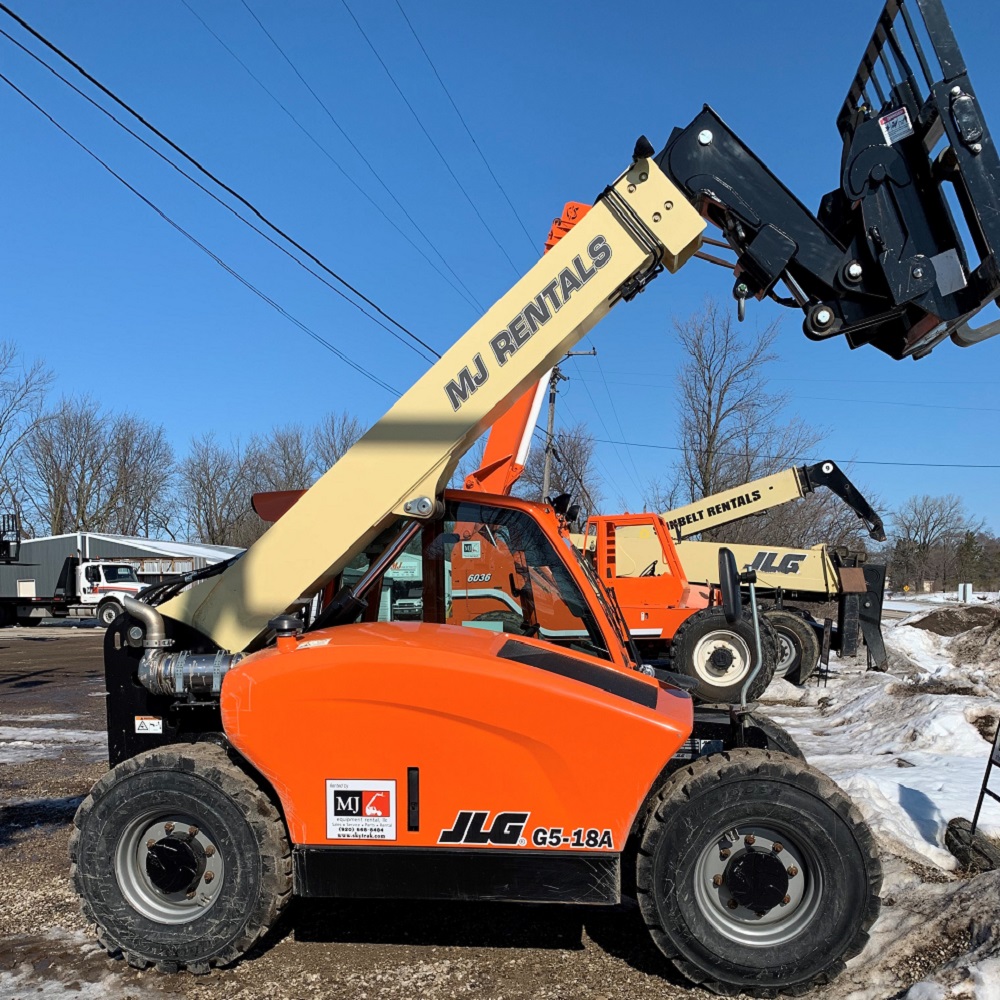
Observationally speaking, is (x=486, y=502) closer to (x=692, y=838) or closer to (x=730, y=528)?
(x=692, y=838)

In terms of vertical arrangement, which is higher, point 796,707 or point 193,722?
point 193,722

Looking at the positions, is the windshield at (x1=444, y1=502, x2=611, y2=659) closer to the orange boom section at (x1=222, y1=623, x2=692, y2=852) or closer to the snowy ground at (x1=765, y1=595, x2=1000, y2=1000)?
the orange boom section at (x1=222, y1=623, x2=692, y2=852)

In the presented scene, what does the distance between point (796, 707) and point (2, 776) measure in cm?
955

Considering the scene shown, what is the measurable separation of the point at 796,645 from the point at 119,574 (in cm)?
2731

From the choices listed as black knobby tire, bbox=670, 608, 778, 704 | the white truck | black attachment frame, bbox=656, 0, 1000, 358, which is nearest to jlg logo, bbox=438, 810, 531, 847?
black attachment frame, bbox=656, 0, 1000, 358

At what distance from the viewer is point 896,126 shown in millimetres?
3918

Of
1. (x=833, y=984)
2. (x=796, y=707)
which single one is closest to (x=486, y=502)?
(x=833, y=984)

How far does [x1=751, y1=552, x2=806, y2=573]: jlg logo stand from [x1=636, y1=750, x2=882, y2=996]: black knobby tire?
37.3 ft

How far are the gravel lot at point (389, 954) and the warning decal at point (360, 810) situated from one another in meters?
0.67

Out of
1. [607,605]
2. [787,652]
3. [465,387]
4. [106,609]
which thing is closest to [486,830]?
[607,605]

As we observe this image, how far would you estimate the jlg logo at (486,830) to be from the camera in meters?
3.42

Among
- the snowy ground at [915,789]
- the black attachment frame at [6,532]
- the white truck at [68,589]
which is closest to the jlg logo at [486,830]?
the snowy ground at [915,789]

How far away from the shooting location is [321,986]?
356 cm

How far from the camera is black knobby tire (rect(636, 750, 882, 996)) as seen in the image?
334 cm
